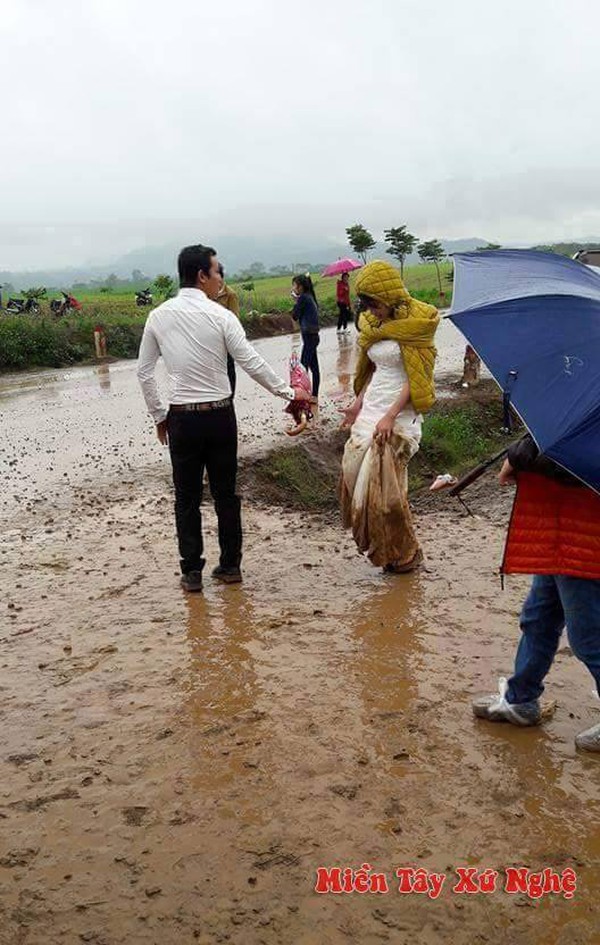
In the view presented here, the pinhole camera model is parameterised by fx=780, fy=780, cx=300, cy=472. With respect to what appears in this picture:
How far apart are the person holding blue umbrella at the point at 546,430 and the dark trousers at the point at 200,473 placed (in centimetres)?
197

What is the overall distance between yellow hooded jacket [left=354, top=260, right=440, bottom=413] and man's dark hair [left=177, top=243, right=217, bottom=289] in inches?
36.5

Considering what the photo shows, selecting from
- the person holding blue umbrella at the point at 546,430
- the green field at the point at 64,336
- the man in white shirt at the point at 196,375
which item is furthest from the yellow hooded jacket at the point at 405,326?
the green field at the point at 64,336

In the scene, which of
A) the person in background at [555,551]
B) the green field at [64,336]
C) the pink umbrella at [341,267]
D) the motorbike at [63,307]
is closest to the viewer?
the person in background at [555,551]

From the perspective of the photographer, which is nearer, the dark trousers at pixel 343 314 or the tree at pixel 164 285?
the dark trousers at pixel 343 314

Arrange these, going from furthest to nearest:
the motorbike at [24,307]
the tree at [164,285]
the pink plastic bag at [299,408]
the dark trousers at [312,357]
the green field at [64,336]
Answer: the tree at [164,285]
the motorbike at [24,307]
the green field at [64,336]
the dark trousers at [312,357]
the pink plastic bag at [299,408]

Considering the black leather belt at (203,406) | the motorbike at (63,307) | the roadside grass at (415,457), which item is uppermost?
the motorbike at (63,307)

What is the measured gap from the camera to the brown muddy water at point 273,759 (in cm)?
244

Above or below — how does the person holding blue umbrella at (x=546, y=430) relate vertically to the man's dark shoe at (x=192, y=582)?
above

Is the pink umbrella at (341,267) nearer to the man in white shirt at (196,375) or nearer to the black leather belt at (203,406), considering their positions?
the man in white shirt at (196,375)

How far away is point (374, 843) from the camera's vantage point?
A: 8.79 feet

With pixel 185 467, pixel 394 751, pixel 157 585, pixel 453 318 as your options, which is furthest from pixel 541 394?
pixel 157 585

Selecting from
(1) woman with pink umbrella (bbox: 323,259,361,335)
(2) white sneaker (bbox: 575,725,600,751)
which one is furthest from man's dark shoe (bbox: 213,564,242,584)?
(1) woman with pink umbrella (bbox: 323,259,361,335)

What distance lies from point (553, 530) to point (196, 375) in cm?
247

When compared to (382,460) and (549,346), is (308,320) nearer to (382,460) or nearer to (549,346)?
(382,460)
